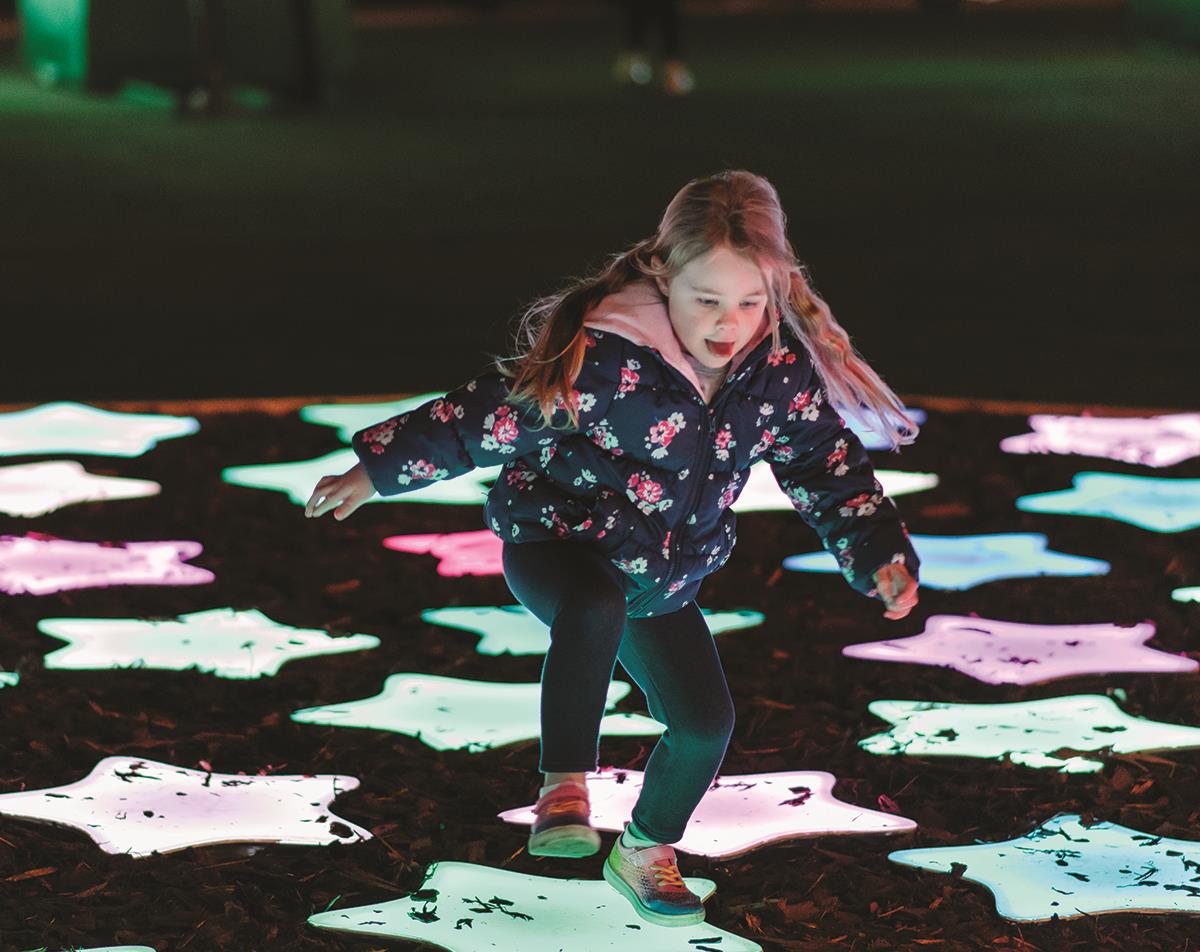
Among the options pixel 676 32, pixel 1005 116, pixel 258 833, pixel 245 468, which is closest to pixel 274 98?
pixel 676 32

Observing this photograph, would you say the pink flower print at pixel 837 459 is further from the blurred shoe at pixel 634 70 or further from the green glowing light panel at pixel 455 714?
the blurred shoe at pixel 634 70

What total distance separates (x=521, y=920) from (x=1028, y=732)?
1.29 m

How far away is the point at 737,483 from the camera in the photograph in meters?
2.97

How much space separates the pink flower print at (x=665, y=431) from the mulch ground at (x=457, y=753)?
0.75m

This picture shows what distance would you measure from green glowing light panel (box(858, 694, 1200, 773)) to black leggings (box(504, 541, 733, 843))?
34.6 inches

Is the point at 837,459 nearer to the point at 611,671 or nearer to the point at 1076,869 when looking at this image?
the point at 611,671

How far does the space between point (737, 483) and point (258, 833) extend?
1059 millimetres

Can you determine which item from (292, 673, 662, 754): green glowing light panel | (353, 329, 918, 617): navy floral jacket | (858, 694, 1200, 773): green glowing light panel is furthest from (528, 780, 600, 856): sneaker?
(858, 694, 1200, 773): green glowing light panel

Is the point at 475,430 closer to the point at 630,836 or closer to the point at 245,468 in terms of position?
the point at 630,836

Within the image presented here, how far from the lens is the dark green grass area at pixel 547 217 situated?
281 inches

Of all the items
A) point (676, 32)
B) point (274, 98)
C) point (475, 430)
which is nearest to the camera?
point (475, 430)

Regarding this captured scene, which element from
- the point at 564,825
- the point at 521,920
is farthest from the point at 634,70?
the point at 564,825

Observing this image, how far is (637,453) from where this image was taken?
2.88 meters

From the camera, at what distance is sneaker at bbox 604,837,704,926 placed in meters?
2.80
